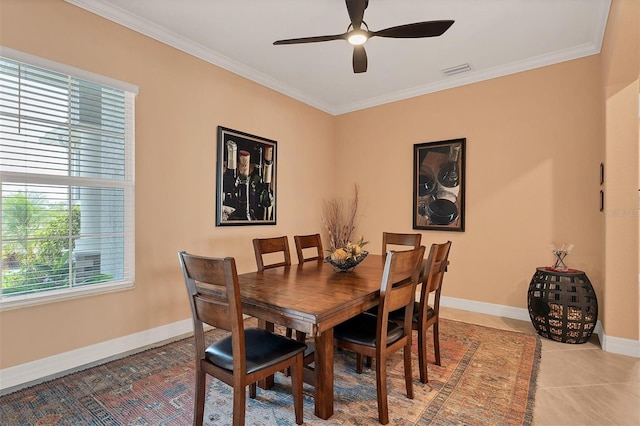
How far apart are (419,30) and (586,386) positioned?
8.91 ft

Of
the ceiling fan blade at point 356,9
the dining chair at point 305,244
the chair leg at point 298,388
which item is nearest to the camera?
the chair leg at point 298,388

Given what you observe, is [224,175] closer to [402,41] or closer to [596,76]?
[402,41]

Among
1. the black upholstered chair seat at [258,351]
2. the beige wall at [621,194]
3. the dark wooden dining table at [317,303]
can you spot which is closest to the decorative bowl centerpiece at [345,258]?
the dark wooden dining table at [317,303]

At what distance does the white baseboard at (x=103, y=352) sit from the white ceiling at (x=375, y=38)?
8.54ft

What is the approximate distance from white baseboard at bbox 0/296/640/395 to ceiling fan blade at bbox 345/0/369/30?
2.98m

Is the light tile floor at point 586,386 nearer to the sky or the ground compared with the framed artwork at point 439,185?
nearer to the ground

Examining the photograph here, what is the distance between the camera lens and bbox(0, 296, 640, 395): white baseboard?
7.29 feet

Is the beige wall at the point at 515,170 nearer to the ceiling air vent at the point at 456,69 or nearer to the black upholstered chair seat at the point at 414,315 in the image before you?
the ceiling air vent at the point at 456,69

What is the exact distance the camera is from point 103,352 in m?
2.61

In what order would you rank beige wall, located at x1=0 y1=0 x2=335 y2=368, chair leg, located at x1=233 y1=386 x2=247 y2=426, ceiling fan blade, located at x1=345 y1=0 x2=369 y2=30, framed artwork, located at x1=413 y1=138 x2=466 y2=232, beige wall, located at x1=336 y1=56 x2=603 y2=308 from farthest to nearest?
framed artwork, located at x1=413 y1=138 x2=466 y2=232 < beige wall, located at x1=336 y1=56 x2=603 y2=308 < beige wall, located at x1=0 y1=0 x2=335 y2=368 < ceiling fan blade, located at x1=345 y1=0 x2=369 y2=30 < chair leg, located at x1=233 y1=386 x2=247 y2=426

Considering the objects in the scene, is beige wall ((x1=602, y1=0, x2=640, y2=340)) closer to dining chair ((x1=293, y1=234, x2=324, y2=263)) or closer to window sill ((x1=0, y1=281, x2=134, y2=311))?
dining chair ((x1=293, y1=234, x2=324, y2=263))

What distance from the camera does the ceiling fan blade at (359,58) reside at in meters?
2.62

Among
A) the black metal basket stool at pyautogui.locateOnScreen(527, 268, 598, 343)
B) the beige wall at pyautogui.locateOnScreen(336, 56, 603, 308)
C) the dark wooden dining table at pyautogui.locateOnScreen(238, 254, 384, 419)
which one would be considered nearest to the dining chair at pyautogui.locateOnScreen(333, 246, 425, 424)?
the dark wooden dining table at pyautogui.locateOnScreen(238, 254, 384, 419)

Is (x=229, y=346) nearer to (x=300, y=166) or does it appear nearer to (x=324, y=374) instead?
(x=324, y=374)
